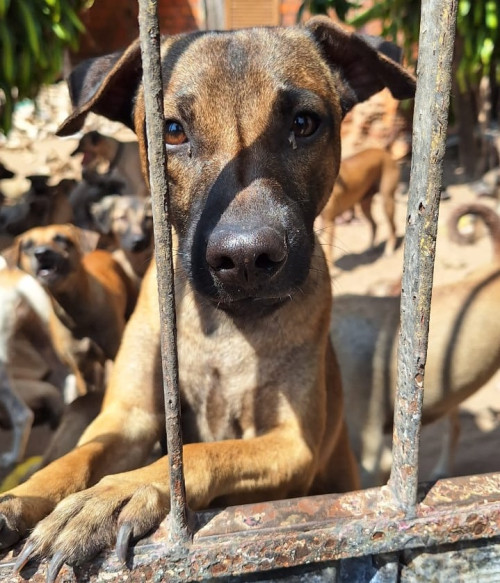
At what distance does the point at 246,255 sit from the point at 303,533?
72 cm

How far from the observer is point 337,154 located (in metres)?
2.64

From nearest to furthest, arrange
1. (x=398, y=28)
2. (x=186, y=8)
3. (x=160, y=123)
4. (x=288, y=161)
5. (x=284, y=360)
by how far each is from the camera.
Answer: (x=160, y=123), (x=288, y=161), (x=284, y=360), (x=398, y=28), (x=186, y=8)

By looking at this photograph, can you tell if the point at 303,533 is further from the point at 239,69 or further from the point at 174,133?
the point at 239,69

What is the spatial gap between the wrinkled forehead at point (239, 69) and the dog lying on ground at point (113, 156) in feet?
16.7

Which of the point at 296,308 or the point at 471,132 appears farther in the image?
the point at 471,132

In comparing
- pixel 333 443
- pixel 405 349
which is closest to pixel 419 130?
pixel 405 349

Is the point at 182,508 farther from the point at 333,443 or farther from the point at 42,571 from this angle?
the point at 333,443

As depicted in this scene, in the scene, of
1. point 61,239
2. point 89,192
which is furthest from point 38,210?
point 61,239

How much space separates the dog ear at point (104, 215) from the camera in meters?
6.01

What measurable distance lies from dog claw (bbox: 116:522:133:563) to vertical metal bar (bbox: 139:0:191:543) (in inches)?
3.9

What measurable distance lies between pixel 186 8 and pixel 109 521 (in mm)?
13808

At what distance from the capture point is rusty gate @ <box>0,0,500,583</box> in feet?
4.50

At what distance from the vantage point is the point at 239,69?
7.60ft

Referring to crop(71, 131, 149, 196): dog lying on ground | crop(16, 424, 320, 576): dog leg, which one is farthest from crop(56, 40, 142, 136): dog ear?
crop(71, 131, 149, 196): dog lying on ground
